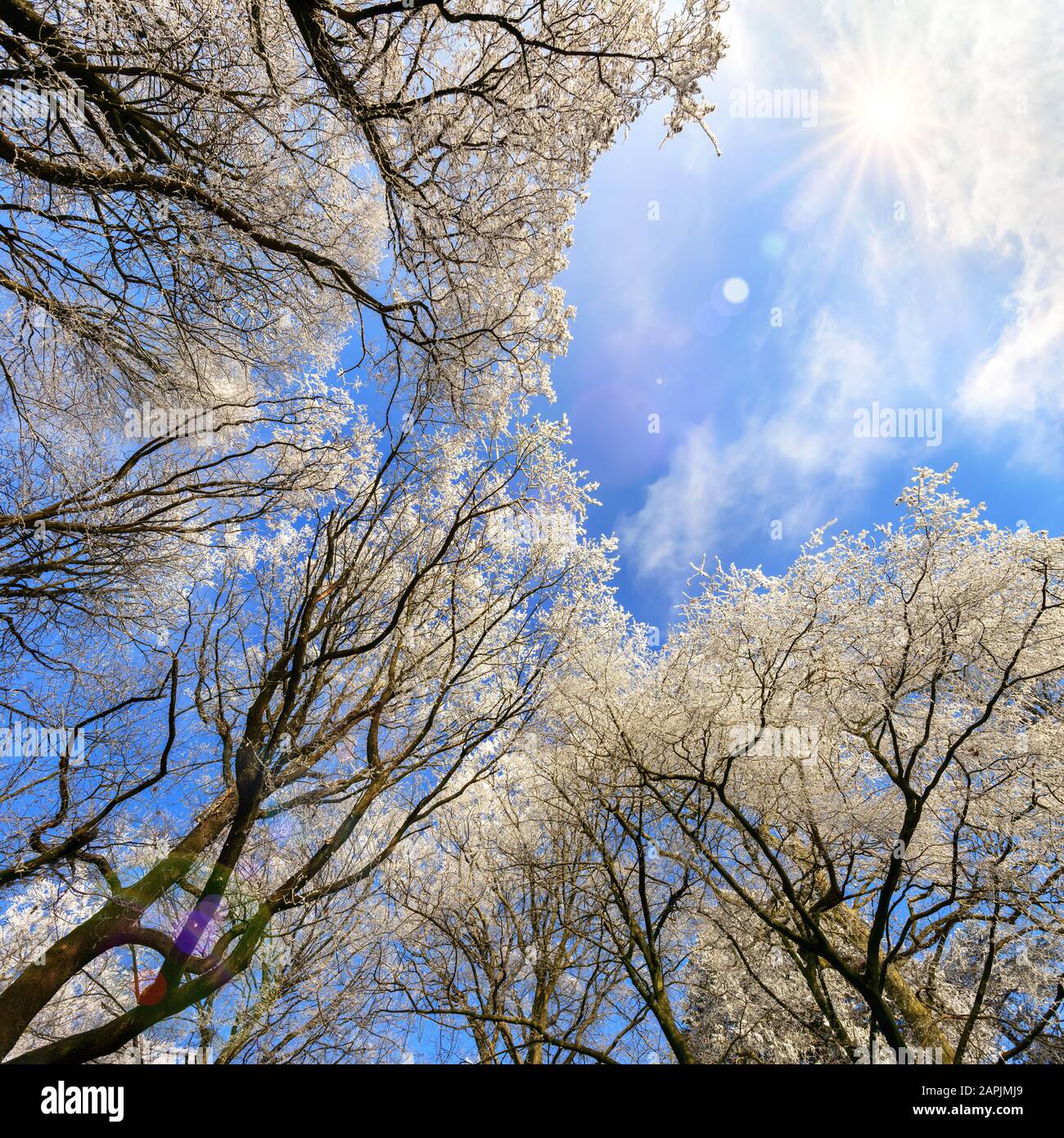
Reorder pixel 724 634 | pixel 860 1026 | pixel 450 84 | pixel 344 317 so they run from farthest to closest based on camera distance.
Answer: pixel 724 634
pixel 860 1026
pixel 344 317
pixel 450 84

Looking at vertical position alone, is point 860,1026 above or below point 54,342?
below

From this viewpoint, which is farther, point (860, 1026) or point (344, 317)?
point (860, 1026)

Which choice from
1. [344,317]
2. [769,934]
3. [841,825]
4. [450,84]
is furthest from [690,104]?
[769,934]

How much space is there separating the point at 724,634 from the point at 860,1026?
5.23m

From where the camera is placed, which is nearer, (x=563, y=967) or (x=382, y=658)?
(x=382, y=658)

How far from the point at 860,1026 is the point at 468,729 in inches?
265

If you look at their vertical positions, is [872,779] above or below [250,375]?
below

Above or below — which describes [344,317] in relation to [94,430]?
above

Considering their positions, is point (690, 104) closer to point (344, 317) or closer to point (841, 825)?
point (344, 317)

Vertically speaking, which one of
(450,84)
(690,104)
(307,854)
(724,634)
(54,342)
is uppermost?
(450,84)

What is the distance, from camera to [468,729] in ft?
15.3

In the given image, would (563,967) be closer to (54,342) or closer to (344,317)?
(344,317)

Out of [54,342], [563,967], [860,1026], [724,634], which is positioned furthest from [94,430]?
[860,1026]
